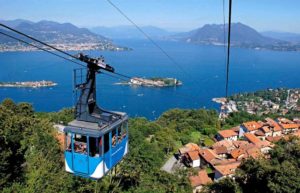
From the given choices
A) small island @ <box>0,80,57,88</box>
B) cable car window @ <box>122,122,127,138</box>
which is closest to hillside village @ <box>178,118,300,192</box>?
cable car window @ <box>122,122,127,138</box>

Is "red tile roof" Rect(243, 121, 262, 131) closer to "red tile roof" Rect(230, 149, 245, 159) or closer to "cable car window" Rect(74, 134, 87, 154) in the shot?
"red tile roof" Rect(230, 149, 245, 159)

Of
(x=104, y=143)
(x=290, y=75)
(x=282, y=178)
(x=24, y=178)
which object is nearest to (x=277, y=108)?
(x=290, y=75)

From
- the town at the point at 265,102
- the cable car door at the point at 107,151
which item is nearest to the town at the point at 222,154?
the cable car door at the point at 107,151

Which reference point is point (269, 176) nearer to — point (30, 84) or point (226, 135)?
point (226, 135)

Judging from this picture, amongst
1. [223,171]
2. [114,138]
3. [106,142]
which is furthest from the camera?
[223,171]

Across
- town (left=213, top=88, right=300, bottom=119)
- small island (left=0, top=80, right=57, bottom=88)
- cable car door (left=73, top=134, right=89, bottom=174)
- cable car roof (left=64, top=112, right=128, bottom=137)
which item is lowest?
town (left=213, top=88, right=300, bottom=119)

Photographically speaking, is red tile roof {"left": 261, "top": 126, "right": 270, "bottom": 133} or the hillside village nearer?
the hillside village

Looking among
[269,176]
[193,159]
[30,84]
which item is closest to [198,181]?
[193,159]

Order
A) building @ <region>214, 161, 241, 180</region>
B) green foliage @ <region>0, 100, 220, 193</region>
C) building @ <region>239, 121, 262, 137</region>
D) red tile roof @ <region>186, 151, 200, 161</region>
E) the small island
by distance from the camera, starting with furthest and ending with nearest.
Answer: the small island, building @ <region>239, 121, 262, 137</region>, red tile roof @ <region>186, 151, 200, 161</region>, building @ <region>214, 161, 241, 180</region>, green foliage @ <region>0, 100, 220, 193</region>
